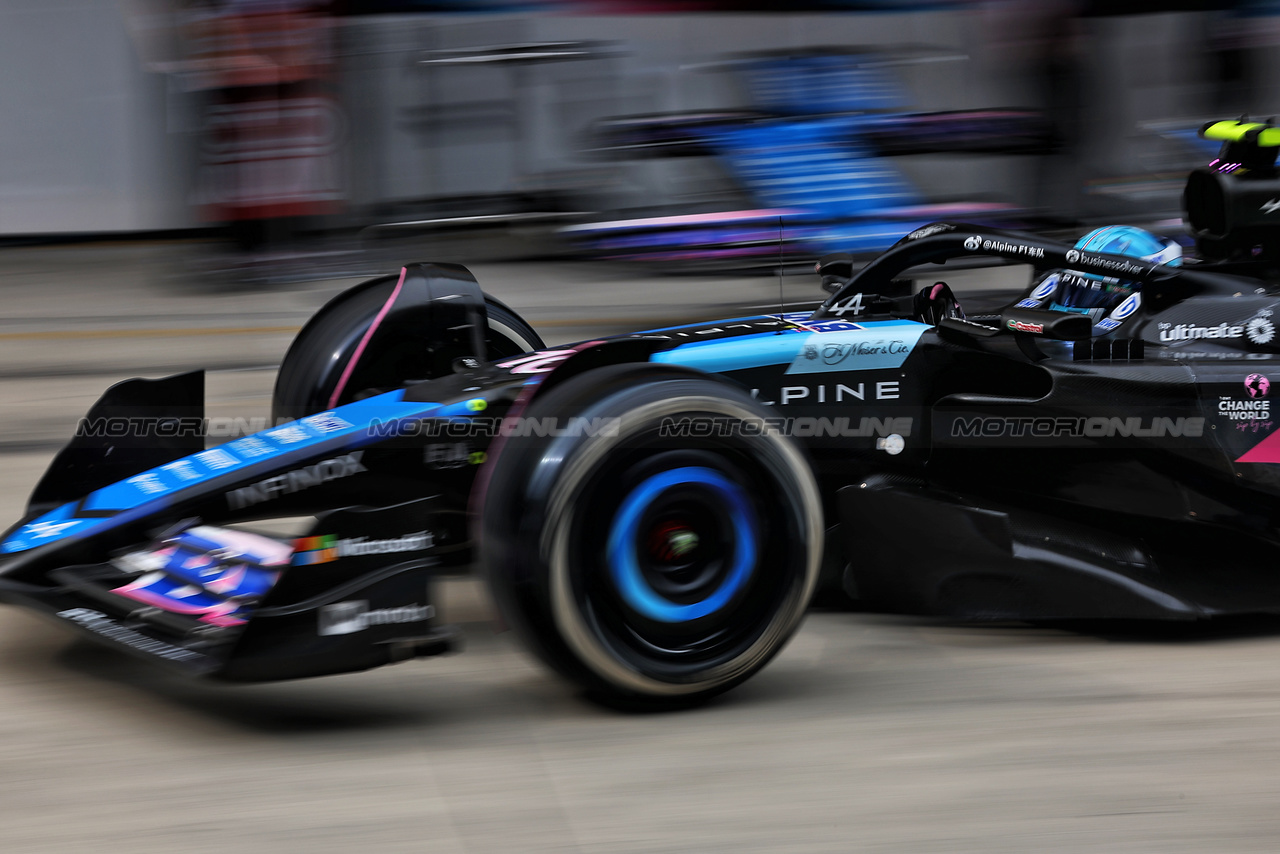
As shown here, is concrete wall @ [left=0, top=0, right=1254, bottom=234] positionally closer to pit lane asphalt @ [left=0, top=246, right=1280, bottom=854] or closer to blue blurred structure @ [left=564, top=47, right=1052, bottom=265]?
blue blurred structure @ [left=564, top=47, right=1052, bottom=265]

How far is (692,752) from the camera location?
8.80ft

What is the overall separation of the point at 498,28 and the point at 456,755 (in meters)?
8.11

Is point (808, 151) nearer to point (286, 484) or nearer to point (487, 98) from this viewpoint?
point (487, 98)

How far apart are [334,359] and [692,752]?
175 centimetres

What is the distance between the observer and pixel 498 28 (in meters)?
9.95

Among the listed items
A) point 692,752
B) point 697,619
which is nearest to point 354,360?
point 697,619

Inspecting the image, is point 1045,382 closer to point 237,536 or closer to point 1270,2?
point 237,536

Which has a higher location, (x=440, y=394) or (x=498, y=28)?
(x=498, y=28)

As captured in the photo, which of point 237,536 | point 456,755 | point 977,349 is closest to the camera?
point 456,755

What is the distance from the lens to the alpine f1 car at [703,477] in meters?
2.67

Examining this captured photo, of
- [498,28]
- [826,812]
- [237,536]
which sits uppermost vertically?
[498,28]

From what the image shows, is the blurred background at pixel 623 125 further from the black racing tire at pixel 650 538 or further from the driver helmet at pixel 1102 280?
the black racing tire at pixel 650 538

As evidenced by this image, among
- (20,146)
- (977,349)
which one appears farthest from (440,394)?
(20,146)

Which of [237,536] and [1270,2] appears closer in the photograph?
[237,536]
